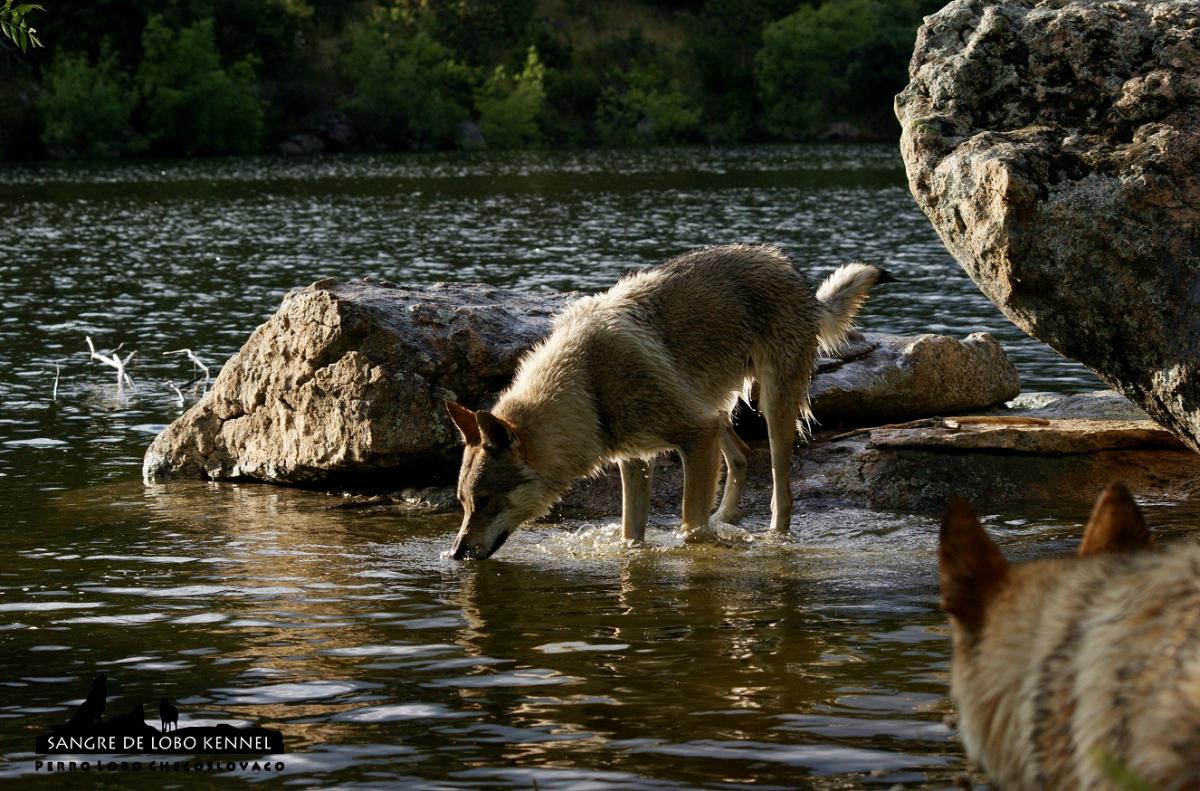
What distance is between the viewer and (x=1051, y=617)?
298cm

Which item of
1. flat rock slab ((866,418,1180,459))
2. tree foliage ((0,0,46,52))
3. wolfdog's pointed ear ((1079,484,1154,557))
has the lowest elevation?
flat rock slab ((866,418,1180,459))

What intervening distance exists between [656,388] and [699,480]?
2.26ft

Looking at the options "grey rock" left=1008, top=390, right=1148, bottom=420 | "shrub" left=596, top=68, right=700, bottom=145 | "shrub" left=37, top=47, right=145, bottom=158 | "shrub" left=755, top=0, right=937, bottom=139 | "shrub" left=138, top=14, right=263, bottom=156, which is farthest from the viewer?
"shrub" left=755, top=0, right=937, bottom=139

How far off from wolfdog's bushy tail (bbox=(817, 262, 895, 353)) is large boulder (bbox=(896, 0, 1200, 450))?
3.29 ft

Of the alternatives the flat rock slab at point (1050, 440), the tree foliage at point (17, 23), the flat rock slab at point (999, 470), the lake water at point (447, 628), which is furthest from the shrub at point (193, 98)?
the tree foliage at point (17, 23)

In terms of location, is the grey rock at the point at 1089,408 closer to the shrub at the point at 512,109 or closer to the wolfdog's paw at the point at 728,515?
the wolfdog's paw at the point at 728,515

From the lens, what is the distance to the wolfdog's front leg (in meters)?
9.71

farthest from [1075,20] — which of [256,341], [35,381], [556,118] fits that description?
[556,118]

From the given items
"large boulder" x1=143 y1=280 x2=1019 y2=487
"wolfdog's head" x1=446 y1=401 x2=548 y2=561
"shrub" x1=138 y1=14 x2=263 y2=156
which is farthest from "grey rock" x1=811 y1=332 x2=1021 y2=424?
"shrub" x1=138 y1=14 x2=263 y2=156

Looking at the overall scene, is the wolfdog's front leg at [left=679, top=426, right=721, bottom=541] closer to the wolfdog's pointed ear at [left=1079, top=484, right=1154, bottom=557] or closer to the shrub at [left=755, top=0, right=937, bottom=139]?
the wolfdog's pointed ear at [left=1079, top=484, right=1154, bottom=557]

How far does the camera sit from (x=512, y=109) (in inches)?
3519

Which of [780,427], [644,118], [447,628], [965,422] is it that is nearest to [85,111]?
[644,118]

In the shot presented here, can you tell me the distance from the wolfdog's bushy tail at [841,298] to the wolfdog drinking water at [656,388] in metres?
0.01

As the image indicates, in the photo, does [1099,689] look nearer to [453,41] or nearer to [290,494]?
[290,494]
